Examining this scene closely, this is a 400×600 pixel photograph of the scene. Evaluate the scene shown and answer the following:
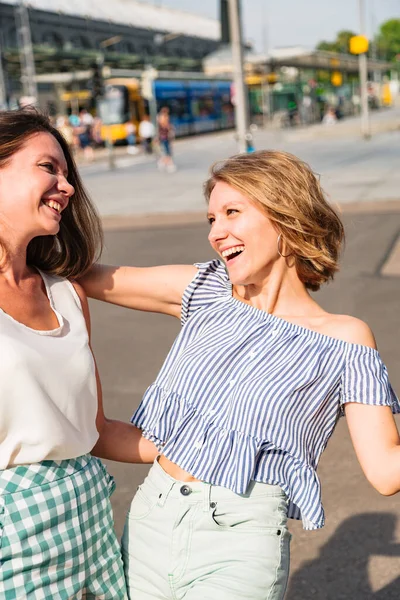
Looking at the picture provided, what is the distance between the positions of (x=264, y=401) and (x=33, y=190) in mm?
717

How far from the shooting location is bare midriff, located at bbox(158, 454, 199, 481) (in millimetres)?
1996

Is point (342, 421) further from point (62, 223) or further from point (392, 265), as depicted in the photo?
point (392, 265)

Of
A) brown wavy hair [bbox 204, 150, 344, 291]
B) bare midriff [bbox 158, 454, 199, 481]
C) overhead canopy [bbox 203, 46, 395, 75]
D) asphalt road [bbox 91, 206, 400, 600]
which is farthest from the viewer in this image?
overhead canopy [bbox 203, 46, 395, 75]

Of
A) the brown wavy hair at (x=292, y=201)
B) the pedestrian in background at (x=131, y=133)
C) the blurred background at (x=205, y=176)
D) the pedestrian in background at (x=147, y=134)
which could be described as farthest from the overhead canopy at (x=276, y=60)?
the brown wavy hair at (x=292, y=201)

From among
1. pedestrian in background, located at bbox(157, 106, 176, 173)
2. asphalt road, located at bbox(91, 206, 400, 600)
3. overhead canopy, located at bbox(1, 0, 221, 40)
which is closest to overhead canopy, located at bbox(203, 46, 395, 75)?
overhead canopy, located at bbox(1, 0, 221, 40)

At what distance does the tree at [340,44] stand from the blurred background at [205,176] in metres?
60.4

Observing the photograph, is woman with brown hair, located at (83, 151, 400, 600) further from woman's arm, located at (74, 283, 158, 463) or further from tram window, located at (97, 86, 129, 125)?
tram window, located at (97, 86, 129, 125)

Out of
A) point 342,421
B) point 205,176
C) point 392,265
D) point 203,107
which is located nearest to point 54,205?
point 342,421

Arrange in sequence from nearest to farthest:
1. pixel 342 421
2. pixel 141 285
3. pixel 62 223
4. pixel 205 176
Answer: pixel 62 223 < pixel 141 285 < pixel 342 421 < pixel 205 176

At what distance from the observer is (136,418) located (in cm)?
221

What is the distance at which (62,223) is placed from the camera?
233cm

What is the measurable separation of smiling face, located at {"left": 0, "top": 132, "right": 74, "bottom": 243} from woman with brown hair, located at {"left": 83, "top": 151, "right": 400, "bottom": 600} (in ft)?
1.27

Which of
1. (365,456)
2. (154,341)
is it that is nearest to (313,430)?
(365,456)

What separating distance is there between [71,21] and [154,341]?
Answer: 69.2 m
